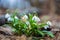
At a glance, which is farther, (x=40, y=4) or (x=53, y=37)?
(x=40, y=4)

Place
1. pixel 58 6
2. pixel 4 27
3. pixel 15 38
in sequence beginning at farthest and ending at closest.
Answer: pixel 58 6 < pixel 4 27 < pixel 15 38

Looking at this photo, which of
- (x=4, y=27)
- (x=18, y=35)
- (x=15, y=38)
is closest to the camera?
(x=15, y=38)

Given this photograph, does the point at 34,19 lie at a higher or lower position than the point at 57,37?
higher

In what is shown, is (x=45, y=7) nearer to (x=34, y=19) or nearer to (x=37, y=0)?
(x=37, y=0)

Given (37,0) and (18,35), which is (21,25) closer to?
(18,35)

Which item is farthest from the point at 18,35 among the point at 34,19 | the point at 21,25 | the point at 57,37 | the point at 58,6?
the point at 58,6

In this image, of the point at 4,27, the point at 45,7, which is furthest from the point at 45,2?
the point at 4,27

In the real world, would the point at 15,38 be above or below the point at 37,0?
below

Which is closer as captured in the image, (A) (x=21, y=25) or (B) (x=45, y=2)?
(A) (x=21, y=25)

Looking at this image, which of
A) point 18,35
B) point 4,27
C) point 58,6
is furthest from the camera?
point 58,6
